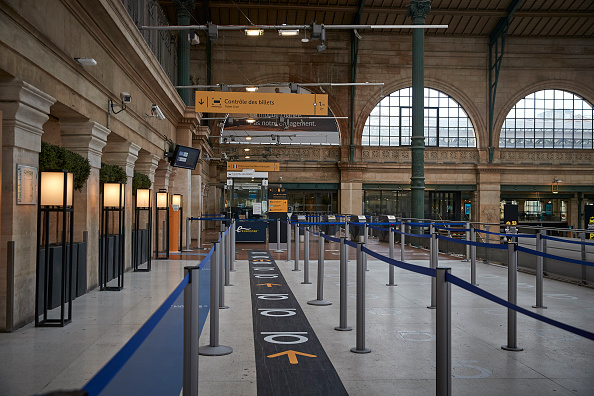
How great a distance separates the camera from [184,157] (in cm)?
1756

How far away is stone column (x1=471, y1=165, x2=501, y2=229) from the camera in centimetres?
3647

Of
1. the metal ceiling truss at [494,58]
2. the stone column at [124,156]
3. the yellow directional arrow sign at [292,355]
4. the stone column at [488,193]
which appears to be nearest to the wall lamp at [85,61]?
the stone column at [124,156]

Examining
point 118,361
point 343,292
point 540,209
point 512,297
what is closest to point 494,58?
point 540,209

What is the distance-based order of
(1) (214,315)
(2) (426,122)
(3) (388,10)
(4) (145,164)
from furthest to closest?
1. (2) (426,122)
2. (3) (388,10)
3. (4) (145,164)
4. (1) (214,315)

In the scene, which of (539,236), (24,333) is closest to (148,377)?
(24,333)

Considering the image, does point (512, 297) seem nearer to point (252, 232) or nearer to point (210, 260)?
point (210, 260)

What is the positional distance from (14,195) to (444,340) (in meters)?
5.50

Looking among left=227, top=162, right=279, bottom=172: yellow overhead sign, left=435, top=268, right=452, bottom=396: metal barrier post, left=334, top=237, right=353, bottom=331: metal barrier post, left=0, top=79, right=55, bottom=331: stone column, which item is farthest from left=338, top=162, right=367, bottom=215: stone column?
left=435, top=268, right=452, bottom=396: metal barrier post

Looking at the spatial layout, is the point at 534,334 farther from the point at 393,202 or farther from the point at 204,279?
the point at 393,202

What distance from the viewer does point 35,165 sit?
720 cm

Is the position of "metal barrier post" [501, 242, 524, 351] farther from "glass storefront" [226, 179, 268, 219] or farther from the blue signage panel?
"glass storefront" [226, 179, 268, 219]

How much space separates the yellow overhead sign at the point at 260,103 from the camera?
52.6 feet

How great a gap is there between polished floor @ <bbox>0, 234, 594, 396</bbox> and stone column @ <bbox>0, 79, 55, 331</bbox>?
0.38 m

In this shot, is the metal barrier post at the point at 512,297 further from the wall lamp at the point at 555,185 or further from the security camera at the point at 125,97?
the wall lamp at the point at 555,185
